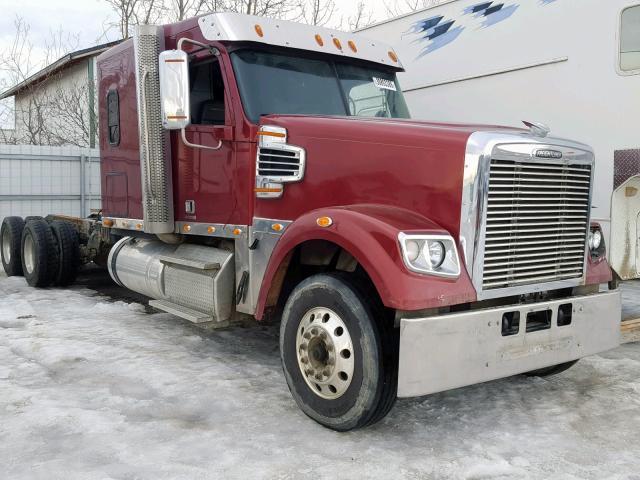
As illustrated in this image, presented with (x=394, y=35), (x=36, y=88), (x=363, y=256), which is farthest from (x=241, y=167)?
(x=36, y=88)

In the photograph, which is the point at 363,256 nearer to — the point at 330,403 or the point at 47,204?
the point at 330,403

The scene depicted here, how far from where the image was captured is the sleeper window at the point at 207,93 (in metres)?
4.68

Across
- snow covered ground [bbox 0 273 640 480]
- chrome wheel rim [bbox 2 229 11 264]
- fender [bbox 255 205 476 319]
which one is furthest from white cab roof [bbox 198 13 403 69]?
chrome wheel rim [bbox 2 229 11 264]

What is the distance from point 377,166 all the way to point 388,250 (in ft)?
2.41

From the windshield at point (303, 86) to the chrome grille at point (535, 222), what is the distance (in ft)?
5.61

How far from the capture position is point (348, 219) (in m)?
3.44

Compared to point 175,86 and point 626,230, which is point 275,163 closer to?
point 175,86

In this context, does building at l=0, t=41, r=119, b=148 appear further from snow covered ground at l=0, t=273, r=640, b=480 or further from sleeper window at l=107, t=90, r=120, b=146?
snow covered ground at l=0, t=273, r=640, b=480

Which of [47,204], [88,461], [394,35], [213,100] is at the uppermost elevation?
[394,35]

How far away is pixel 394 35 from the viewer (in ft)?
27.9

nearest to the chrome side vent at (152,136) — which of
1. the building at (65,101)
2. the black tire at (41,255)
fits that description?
the black tire at (41,255)

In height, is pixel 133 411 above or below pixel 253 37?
below

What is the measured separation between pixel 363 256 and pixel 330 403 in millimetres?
877

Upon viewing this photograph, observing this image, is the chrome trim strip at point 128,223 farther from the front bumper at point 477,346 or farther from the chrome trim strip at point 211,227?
the front bumper at point 477,346
